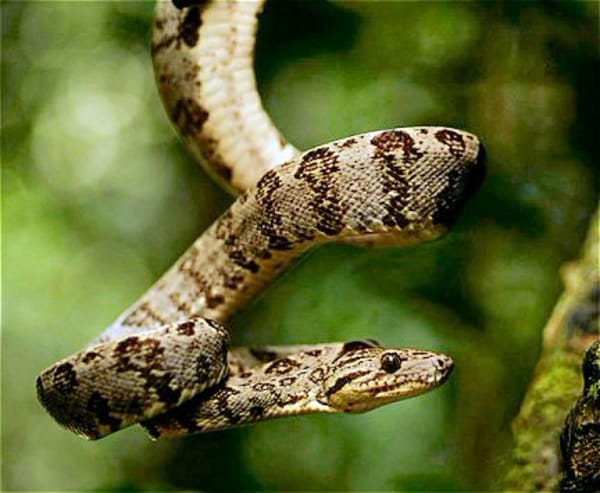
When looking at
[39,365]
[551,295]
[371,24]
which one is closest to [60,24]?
[39,365]

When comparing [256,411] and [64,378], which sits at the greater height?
[64,378]

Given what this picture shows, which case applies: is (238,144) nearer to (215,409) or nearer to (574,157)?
(215,409)

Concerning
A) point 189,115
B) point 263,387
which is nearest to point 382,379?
point 263,387

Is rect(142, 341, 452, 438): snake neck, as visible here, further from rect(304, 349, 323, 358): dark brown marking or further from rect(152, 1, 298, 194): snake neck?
rect(152, 1, 298, 194): snake neck

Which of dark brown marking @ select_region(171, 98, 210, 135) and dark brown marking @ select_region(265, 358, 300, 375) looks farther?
dark brown marking @ select_region(171, 98, 210, 135)

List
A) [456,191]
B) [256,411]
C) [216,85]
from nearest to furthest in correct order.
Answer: [256,411] < [456,191] < [216,85]

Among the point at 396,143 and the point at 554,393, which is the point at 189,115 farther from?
the point at 554,393

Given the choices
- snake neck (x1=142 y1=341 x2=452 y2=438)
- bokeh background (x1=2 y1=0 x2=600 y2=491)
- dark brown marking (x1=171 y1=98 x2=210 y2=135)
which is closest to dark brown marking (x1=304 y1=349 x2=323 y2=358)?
snake neck (x1=142 y1=341 x2=452 y2=438)
